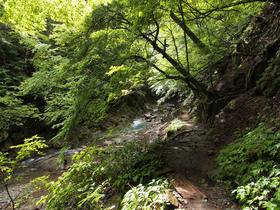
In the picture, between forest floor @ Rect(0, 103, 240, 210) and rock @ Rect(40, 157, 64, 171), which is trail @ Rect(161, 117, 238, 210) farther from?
rock @ Rect(40, 157, 64, 171)

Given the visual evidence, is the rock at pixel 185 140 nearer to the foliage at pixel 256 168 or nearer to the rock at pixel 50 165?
the foliage at pixel 256 168

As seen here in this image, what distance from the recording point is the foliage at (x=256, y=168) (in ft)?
6.29

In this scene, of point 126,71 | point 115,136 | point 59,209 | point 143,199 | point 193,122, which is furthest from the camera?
point 115,136

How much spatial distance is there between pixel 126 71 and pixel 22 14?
3.47m

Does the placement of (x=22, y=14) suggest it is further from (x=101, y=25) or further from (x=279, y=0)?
(x=279, y=0)

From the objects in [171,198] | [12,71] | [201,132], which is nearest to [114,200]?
[171,198]

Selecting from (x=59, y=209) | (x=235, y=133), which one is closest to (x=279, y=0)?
(x=235, y=133)

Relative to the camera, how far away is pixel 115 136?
10703mm

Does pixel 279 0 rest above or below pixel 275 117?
above

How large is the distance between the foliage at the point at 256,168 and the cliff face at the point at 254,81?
1251mm

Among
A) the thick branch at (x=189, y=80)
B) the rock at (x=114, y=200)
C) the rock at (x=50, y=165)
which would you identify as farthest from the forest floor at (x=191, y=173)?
the thick branch at (x=189, y=80)

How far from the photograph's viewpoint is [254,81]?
544cm

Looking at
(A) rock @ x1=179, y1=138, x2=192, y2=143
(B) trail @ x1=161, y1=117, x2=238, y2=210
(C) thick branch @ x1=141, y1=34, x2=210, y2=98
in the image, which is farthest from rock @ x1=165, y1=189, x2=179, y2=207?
(C) thick branch @ x1=141, y1=34, x2=210, y2=98

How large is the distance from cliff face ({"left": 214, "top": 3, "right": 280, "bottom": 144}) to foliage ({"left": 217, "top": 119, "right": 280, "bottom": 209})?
125 centimetres
